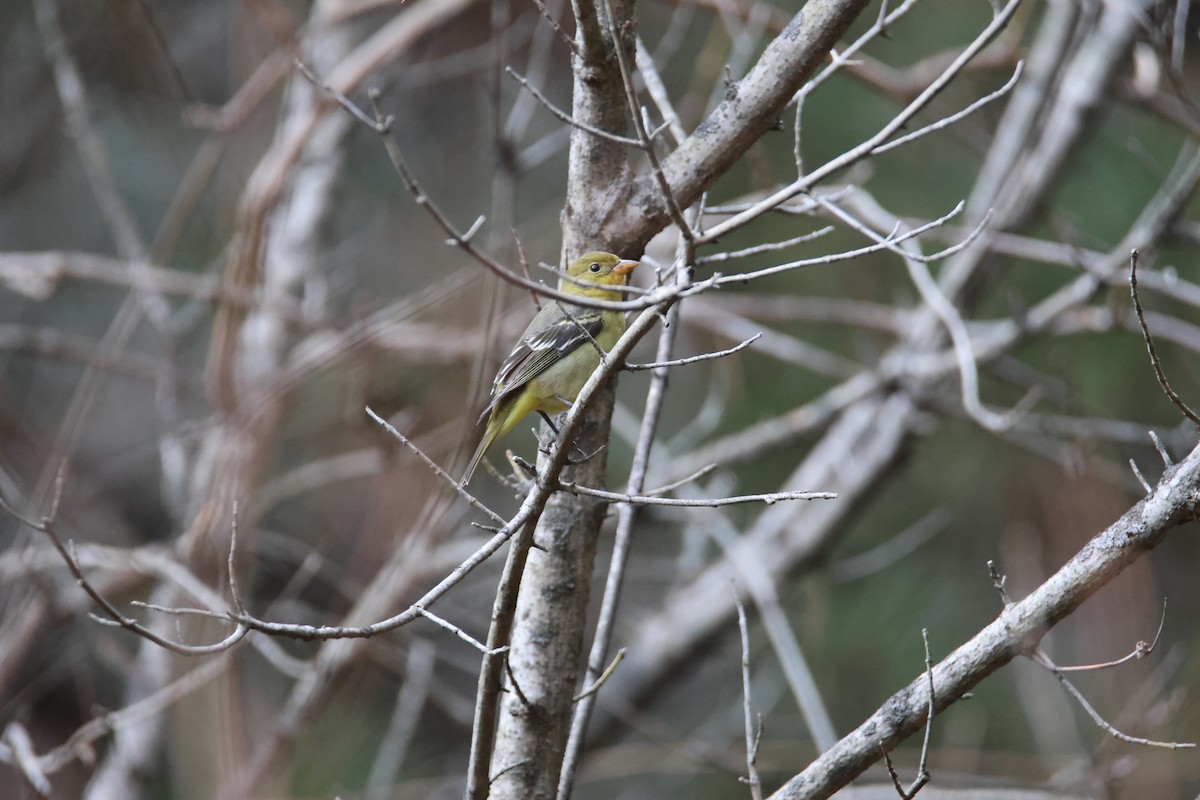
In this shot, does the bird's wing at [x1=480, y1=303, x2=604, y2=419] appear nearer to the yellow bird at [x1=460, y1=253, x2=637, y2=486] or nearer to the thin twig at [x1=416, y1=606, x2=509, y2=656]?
the yellow bird at [x1=460, y1=253, x2=637, y2=486]

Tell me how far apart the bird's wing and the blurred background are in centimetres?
18

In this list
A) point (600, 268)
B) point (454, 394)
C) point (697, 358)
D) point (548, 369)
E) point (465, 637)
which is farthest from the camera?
point (454, 394)

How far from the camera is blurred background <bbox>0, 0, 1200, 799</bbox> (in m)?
4.43

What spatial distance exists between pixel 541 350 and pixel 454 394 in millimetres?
1594

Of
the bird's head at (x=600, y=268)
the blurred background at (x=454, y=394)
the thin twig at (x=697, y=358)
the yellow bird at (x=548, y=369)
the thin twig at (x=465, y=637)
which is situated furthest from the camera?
the blurred background at (x=454, y=394)

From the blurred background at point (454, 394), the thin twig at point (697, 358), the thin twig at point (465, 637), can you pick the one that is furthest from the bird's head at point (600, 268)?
the thin twig at point (465, 637)

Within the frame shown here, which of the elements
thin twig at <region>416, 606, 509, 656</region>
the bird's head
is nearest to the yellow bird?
the bird's head

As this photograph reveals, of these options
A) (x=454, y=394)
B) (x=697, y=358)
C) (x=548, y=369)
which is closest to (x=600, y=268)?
(x=548, y=369)

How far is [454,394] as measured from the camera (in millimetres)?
5199

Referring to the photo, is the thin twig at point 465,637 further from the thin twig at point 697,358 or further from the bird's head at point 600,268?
the bird's head at point 600,268

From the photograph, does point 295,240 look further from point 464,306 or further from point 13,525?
point 13,525

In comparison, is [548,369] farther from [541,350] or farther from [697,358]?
[697,358]

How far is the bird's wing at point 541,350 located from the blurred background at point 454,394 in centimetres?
18

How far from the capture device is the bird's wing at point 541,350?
3.62 metres
